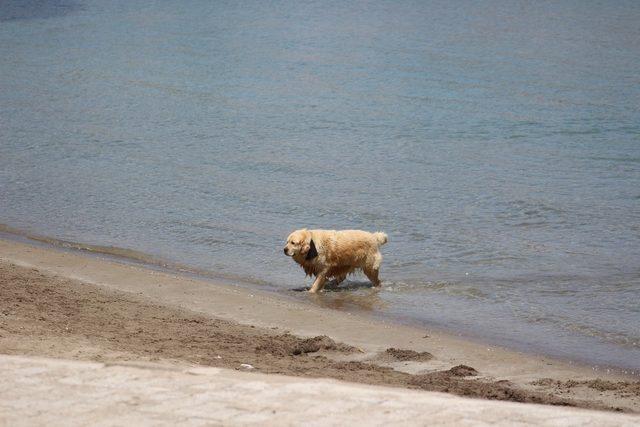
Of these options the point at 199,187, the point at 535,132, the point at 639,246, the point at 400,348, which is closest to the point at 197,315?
the point at 400,348

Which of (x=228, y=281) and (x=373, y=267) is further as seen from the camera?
(x=228, y=281)

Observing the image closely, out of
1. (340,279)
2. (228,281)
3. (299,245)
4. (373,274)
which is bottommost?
(228,281)

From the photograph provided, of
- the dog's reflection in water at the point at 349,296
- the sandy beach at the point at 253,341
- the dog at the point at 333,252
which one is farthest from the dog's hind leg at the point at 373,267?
the sandy beach at the point at 253,341

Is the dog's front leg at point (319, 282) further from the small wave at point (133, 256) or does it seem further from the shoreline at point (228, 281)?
the small wave at point (133, 256)

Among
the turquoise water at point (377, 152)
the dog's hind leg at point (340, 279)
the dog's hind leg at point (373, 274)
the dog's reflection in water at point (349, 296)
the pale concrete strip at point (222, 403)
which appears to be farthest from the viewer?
the turquoise water at point (377, 152)

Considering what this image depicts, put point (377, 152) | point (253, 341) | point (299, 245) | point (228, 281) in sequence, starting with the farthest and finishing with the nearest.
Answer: point (377, 152) → point (228, 281) → point (299, 245) → point (253, 341)

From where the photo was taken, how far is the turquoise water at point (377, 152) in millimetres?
14352

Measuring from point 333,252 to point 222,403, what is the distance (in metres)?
5.86

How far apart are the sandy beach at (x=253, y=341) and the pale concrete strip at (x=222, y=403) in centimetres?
64

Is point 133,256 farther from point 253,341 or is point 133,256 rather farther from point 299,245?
point 253,341

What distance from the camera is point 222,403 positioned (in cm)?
783

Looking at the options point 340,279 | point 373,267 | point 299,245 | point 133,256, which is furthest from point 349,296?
point 133,256

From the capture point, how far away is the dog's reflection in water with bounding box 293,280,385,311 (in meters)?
13.3

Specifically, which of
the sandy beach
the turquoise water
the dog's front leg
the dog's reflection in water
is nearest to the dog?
the dog's front leg
